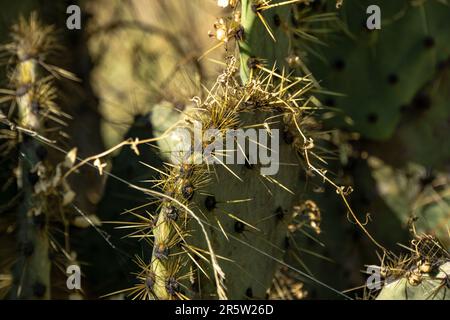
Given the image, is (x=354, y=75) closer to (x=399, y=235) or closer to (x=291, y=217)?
(x=399, y=235)

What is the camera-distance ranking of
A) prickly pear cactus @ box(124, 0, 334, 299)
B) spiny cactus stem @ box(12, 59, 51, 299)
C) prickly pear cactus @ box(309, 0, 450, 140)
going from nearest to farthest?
prickly pear cactus @ box(124, 0, 334, 299), spiny cactus stem @ box(12, 59, 51, 299), prickly pear cactus @ box(309, 0, 450, 140)

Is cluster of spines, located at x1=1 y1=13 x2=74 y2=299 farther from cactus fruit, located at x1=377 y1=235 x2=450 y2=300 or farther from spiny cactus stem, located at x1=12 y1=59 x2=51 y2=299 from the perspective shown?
cactus fruit, located at x1=377 y1=235 x2=450 y2=300

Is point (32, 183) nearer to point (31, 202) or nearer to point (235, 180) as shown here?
point (31, 202)

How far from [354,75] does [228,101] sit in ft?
3.09

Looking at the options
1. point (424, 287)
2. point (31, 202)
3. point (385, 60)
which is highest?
point (385, 60)

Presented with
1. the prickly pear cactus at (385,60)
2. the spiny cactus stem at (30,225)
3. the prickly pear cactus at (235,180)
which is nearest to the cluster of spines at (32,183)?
the spiny cactus stem at (30,225)

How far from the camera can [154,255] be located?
1655 millimetres

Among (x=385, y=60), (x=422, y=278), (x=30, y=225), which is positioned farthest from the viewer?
(x=385, y=60)

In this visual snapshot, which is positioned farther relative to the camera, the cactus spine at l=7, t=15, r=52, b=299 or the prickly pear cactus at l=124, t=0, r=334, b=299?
the cactus spine at l=7, t=15, r=52, b=299

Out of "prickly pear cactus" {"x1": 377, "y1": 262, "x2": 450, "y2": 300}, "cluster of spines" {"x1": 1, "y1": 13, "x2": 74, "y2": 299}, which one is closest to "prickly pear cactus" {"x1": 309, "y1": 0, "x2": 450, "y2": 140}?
"cluster of spines" {"x1": 1, "y1": 13, "x2": 74, "y2": 299}

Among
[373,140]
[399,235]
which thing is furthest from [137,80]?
[399,235]

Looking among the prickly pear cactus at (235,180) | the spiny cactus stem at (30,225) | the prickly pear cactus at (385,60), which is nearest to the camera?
the prickly pear cactus at (235,180)

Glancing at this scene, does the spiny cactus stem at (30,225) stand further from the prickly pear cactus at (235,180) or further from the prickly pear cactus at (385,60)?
the prickly pear cactus at (385,60)

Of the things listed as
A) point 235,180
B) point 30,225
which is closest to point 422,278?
point 235,180
